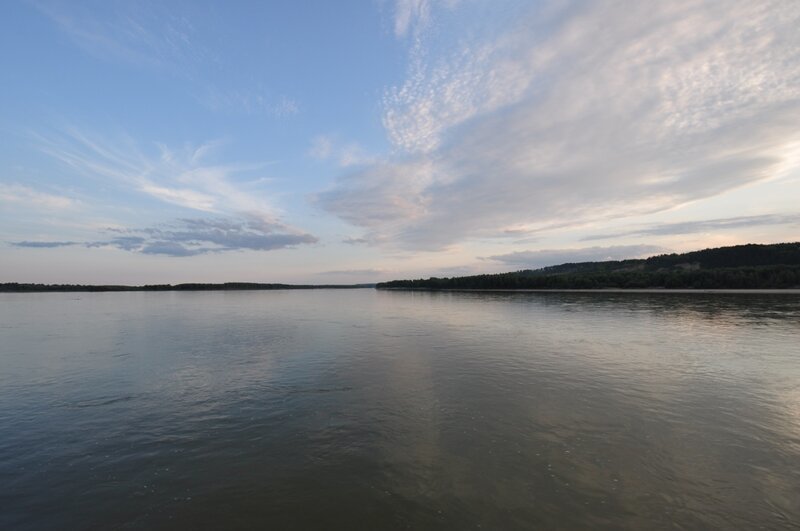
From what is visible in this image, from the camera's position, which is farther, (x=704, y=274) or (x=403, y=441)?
(x=704, y=274)

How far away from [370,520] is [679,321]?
155 ft

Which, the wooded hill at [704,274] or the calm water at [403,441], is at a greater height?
the wooded hill at [704,274]

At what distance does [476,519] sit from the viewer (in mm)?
7578

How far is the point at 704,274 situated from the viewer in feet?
363

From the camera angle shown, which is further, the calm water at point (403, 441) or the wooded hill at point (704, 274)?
the wooded hill at point (704, 274)

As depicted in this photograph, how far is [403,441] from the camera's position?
11359 mm

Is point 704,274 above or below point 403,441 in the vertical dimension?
above

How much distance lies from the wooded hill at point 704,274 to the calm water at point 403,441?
104 m

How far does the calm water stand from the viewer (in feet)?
25.9

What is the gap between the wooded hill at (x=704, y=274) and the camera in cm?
10188

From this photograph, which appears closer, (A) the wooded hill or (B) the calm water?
(B) the calm water

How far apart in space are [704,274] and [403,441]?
133 m

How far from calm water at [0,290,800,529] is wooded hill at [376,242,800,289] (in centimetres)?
10447

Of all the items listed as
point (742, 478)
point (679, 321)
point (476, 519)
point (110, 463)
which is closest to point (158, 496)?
point (110, 463)
